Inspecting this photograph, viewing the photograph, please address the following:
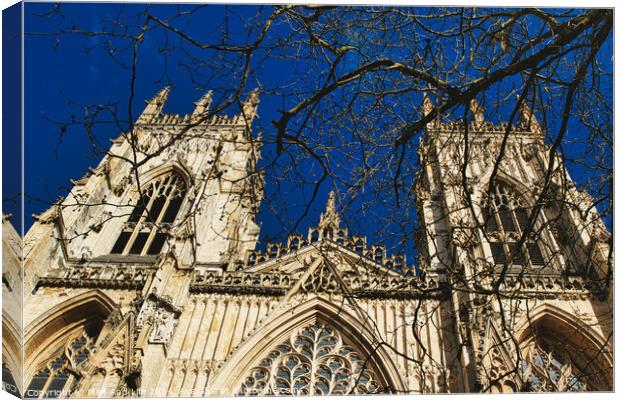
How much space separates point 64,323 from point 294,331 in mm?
4586

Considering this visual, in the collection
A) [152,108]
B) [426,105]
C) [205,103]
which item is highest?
[152,108]

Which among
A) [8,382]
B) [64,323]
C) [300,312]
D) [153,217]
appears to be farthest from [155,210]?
[8,382]

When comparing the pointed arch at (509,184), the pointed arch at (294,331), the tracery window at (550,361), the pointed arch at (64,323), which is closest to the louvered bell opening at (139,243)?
the pointed arch at (64,323)

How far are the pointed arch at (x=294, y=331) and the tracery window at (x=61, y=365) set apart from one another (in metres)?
2.40

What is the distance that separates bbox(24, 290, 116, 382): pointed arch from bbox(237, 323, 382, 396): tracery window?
11.1 ft

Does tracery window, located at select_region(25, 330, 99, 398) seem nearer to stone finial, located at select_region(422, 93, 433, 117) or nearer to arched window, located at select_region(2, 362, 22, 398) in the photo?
arched window, located at select_region(2, 362, 22, 398)

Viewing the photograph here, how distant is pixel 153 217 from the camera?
47.1ft

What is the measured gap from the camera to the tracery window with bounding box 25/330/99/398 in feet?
27.7

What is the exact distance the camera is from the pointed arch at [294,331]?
7.96 metres

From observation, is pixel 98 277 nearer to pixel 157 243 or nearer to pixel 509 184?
pixel 157 243

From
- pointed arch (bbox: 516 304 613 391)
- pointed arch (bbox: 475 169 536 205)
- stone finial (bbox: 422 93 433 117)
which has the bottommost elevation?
stone finial (bbox: 422 93 433 117)

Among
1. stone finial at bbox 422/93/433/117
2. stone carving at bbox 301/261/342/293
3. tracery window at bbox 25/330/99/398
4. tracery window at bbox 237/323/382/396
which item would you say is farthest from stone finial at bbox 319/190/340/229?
stone finial at bbox 422/93/433/117

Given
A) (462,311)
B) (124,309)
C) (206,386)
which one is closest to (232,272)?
(124,309)

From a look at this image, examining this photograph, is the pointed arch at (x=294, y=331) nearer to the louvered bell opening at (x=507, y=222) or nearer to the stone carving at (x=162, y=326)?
the stone carving at (x=162, y=326)
